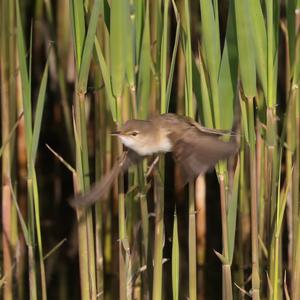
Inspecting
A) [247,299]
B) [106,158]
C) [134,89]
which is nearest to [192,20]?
[106,158]

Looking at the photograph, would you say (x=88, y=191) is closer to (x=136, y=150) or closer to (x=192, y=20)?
(x=136, y=150)

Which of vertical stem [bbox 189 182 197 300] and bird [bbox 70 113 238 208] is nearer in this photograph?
bird [bbox 70 113 238 208]

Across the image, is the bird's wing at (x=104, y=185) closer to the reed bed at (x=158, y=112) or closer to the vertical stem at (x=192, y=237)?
the reed bed at (x=158, y=112)

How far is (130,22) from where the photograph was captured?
78.3 inches

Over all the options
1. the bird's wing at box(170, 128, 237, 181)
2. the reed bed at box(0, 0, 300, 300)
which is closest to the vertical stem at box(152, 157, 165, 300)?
the reed bed at box(0, 0, 300, 300)

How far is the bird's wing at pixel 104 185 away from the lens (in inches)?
77.9

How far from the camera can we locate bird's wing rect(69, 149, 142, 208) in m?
1.98

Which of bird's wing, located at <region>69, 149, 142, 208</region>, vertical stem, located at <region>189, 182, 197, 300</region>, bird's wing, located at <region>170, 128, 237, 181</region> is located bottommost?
vertical stem, located at <region>189, 182, 197, 300</region>

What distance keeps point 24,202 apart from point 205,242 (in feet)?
2.47

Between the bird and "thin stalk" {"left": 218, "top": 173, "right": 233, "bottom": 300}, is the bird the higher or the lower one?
the higher one

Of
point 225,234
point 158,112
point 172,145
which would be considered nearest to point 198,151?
point 172,145

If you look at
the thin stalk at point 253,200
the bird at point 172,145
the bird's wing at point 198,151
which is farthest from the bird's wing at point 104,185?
the thin stalk at point 253,200

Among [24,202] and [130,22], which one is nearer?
[130,22]

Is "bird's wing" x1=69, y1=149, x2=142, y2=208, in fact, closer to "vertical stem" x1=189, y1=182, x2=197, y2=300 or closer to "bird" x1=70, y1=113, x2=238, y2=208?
"bird" x1=70, y1=113, x2=238, y2=208
